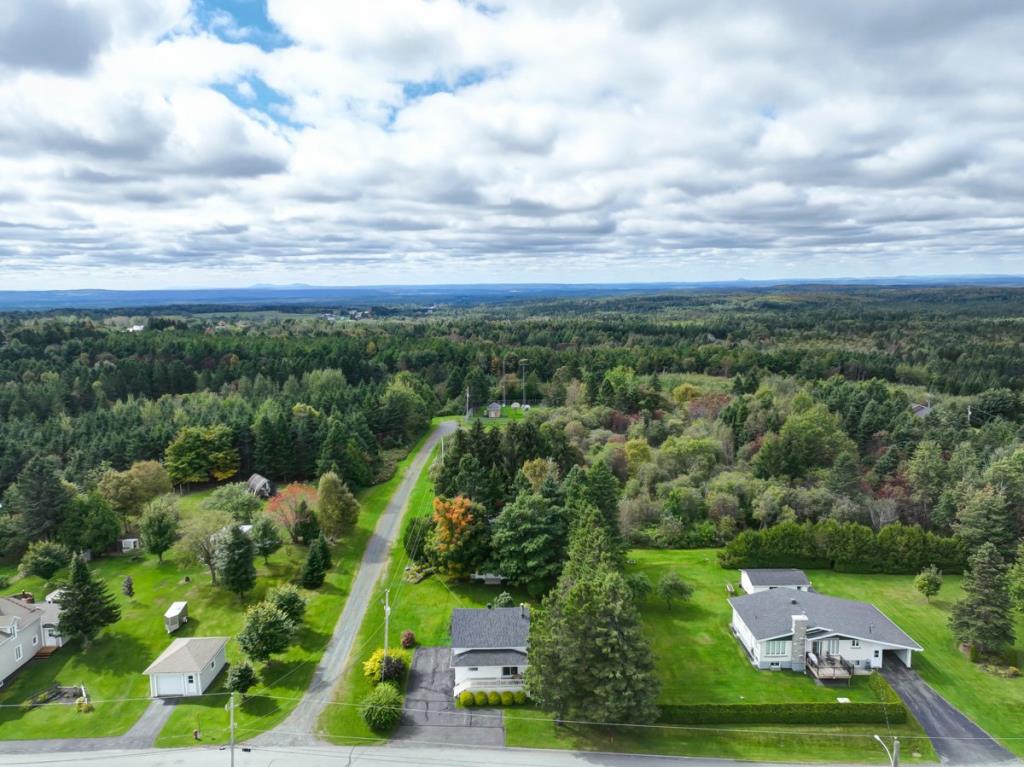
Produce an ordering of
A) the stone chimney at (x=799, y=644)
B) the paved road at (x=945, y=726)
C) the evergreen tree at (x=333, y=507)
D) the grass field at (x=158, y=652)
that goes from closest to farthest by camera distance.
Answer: the paved road at (x=945, y=726)
the grass field at (x=158, y=652)
the stone chimney at (x=799, y=644)
the evergreen tree at (x=333, y=507)

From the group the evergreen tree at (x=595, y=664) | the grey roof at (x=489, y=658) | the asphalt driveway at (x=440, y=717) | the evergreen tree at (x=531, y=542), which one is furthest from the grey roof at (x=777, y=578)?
the asphalt driveway at (x=440, y=717)

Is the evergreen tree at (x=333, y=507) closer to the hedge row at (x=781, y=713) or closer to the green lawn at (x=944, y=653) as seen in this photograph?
the hedge row at (x=781, y=713)

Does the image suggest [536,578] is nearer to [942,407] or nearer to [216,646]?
[216,646]

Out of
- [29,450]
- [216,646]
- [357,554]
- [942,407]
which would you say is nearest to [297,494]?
[357,554]

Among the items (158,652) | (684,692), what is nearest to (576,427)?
(684,692)

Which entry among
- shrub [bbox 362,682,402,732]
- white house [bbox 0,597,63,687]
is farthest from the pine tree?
shrub [bbox 362,682,402,732]

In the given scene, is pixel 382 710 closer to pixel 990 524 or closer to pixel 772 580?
pixel 772 580
